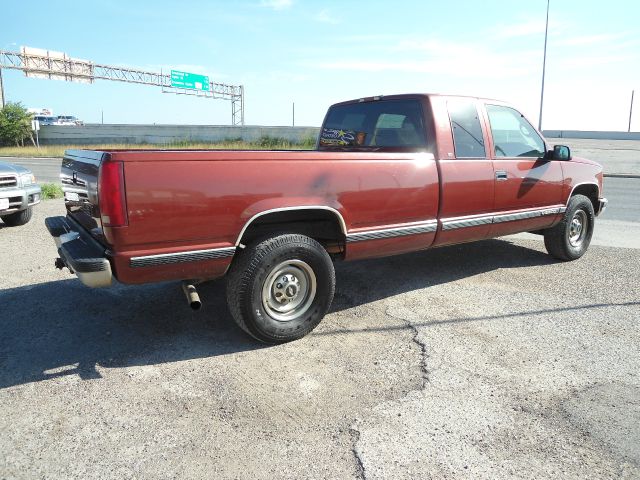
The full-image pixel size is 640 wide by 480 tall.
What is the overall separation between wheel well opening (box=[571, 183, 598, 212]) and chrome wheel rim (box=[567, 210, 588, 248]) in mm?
270

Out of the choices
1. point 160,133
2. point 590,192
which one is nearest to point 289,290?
point 590,192

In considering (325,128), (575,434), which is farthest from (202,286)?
(575,434)

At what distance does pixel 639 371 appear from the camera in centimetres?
326

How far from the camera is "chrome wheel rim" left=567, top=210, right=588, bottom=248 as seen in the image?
6.06m

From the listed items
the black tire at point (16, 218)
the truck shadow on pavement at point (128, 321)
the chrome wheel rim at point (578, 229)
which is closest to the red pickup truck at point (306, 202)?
the truck shadow on pavement at point (128, 321)

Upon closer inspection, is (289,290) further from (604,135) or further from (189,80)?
(604,135)

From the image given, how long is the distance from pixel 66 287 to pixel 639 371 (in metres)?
5.01

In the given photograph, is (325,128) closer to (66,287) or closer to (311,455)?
(66,287)

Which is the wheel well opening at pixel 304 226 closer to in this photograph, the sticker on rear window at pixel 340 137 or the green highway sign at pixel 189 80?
the sticker on rear window at pixel 340 137

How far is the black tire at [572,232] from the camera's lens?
5.83 metres

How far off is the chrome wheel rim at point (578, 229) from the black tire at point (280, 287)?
382 centimetres

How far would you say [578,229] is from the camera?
20.2 feet

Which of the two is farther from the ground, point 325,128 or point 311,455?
point 325,128

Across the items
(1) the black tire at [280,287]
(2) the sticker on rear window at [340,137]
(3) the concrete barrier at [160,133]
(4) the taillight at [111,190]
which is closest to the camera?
(4) the taillight at [111,190]
